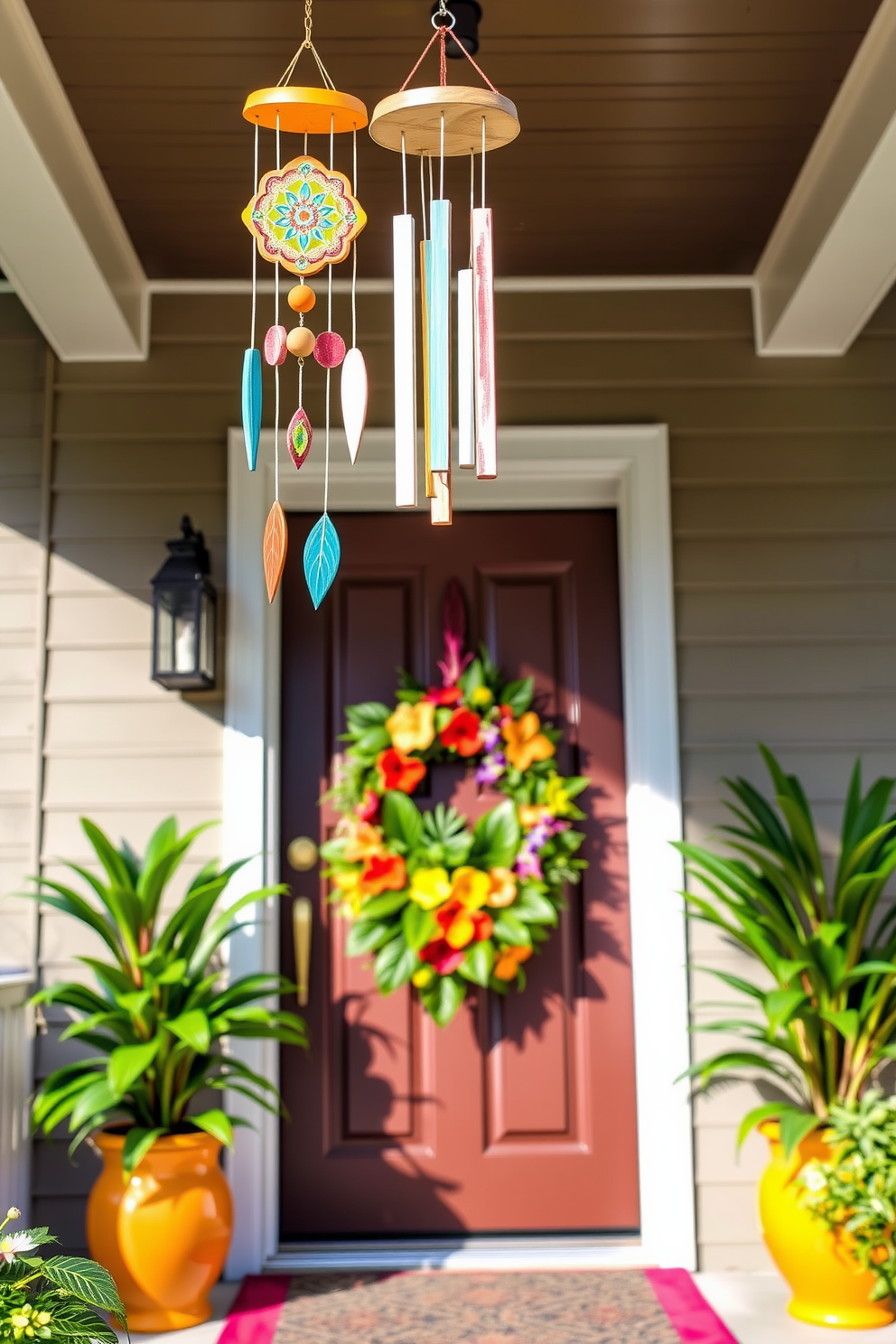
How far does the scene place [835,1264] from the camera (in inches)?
96.0

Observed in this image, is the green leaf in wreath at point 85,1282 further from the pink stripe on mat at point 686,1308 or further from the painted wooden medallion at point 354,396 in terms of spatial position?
A: the pink stripe on mat at point 686,1308

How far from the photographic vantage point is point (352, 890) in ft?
9.56

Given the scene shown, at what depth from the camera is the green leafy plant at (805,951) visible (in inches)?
99.9

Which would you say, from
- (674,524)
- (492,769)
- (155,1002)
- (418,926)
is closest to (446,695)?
(492,769)

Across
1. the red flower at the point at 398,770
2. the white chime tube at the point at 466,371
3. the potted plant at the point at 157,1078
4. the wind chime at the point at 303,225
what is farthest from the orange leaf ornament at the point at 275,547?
the red flower at the point at 398,770

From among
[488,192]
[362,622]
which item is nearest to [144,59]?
[488,192]

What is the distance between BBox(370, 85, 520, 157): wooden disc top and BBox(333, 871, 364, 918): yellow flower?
176 centimetres

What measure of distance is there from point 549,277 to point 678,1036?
6.28 ft

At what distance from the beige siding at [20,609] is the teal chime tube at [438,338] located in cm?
178

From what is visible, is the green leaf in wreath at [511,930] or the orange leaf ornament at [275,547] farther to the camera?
the green leaf in wreath at [511,930]

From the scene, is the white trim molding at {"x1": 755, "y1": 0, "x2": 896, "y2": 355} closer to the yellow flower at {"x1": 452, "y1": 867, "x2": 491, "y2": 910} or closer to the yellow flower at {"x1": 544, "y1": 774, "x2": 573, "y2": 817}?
the yellow flower at {"x1": 544, "y1": 774, "x2": 573, "y2": 817}

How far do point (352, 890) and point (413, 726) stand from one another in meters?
0.42

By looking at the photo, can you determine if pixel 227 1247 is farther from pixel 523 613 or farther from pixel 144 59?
pixel 144 59

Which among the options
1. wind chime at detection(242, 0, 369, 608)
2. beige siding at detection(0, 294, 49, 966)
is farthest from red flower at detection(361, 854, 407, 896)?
wind chime at detection(242, 0, 369, 608)
